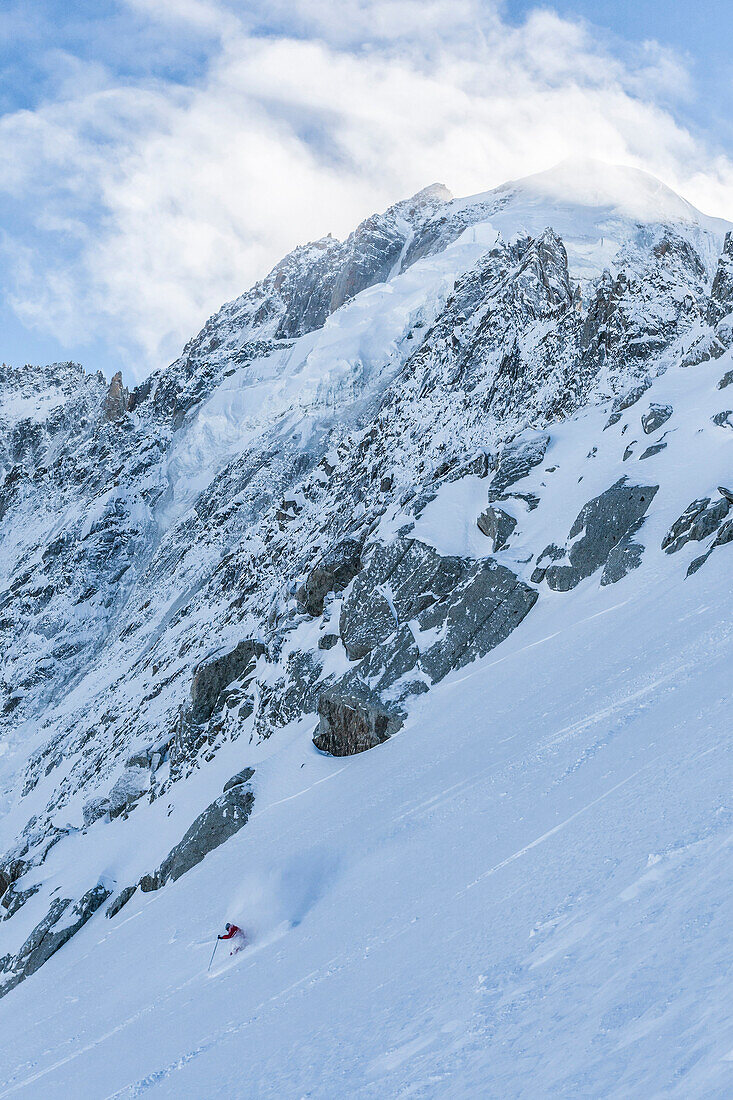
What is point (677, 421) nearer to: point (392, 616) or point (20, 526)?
point (392, 616)

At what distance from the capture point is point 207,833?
719 inches

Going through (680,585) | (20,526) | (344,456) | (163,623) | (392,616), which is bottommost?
(680,585)

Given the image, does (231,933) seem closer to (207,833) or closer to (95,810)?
(207,833)

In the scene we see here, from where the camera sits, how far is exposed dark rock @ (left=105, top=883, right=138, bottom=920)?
19.4 metres

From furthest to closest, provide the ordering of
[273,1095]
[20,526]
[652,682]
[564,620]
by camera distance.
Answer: [20,526]
[564,620]
[652,682]
[273,1095]

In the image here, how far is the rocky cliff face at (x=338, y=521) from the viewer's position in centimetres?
1930

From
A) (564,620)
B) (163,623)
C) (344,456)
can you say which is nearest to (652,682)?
(564,620)

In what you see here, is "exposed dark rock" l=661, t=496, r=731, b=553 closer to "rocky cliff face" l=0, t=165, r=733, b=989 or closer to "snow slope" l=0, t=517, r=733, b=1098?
"rocky cliff face" l=0, t=165, r=733, b=989

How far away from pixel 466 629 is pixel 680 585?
20.8ft

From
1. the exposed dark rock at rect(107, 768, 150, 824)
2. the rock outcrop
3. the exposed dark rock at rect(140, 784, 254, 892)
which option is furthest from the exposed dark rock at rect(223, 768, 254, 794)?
the exposed dark rock at rect(107, 768, 150, 824)

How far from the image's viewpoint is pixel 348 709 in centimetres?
1841

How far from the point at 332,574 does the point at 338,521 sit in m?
11.4

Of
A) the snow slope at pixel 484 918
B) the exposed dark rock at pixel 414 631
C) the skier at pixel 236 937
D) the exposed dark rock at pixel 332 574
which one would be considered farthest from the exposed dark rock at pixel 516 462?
the skier at pixel 236 937

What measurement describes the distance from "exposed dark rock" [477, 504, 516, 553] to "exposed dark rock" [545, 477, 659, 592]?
289 cm
